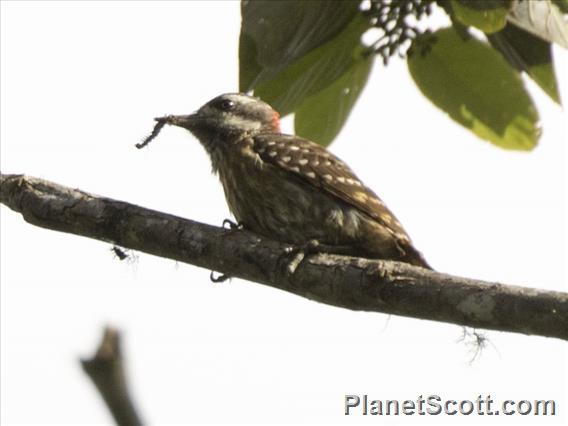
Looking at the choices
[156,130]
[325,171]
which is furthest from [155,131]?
[325,171]

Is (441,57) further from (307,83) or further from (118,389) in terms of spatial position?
(118,389)

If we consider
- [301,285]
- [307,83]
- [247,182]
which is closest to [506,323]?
[301,285]

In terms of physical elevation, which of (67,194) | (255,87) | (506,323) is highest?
(255,87)

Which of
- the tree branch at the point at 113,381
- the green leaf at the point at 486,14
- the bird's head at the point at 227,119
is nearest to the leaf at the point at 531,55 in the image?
the green leaf at the point at 486,14

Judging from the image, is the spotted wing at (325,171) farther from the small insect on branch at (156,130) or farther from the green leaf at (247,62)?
the green leaf at (247,62)

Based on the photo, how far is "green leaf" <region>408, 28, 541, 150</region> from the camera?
11.5 feet

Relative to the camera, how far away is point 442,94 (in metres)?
3.55

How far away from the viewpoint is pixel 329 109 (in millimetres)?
3613

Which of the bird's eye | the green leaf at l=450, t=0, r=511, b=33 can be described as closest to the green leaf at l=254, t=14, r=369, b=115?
the green leaf at l=450, t=0, r=511, b=33

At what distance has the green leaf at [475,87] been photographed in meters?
3.49

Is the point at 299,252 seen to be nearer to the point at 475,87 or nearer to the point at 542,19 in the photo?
the point at 475,87

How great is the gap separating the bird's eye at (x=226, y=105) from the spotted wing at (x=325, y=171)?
1.51ft

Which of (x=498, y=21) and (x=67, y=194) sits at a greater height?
(x=498, y=21)

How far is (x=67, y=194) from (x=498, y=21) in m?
1.74
